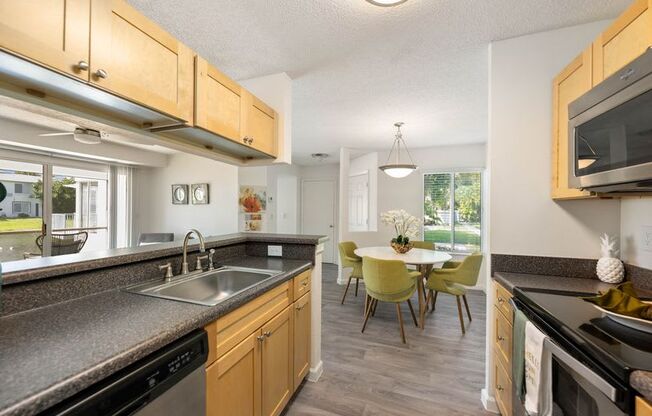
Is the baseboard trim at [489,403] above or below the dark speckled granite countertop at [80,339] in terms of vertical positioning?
below

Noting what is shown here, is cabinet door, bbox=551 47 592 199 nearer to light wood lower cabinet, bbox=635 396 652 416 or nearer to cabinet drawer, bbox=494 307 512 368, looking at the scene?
cabinet drawer, bbox=494 307 512 368

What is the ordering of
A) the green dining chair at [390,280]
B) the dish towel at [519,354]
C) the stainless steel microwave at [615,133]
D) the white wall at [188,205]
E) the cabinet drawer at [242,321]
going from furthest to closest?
the white wall at [188,205] → the green dining chair at [390,280] → the dish towel at [519,354] → the cabinet drawer at [242,321] → the stainless steel microwave at [615,133]

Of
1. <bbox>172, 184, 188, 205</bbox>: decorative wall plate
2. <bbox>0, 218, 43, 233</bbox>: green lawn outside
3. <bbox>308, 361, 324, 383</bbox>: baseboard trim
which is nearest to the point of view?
<bbox>308, 361, 324, 383</bbox>: baseboard trim

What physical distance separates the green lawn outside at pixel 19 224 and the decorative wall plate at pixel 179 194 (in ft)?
5.68

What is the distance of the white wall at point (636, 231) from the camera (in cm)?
139

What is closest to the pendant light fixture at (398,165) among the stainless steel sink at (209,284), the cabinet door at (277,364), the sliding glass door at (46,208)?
the stainless steel sink at (209,284)

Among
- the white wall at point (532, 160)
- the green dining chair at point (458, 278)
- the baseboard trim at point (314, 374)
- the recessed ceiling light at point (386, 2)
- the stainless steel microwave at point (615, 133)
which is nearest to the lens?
the stainless steel microwave at point (615, 133)

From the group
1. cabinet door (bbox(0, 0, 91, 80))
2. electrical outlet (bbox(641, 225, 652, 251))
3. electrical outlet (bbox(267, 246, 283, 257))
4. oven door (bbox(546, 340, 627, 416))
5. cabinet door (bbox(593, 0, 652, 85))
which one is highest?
cabinet door (bbox(593, 0, 652, 85))

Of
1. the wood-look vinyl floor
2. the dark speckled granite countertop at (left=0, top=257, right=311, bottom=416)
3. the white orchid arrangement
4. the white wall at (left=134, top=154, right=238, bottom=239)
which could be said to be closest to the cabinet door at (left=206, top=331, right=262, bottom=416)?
the dark speckled granite countertop at (left=0, top=257, right=311, bottom=416)

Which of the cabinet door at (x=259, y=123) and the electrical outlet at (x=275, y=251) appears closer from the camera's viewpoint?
the cabinet door at (x=259, y=123)

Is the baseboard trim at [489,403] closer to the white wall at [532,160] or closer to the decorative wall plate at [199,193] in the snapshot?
the white wall at [532,160]

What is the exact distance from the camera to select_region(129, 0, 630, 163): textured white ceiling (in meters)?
1.49

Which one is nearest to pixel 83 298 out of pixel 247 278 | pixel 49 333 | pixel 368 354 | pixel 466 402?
pixel 49 333

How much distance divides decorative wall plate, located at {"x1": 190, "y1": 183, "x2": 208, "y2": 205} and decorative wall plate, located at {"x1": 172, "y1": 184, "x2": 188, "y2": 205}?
0.14 metres
